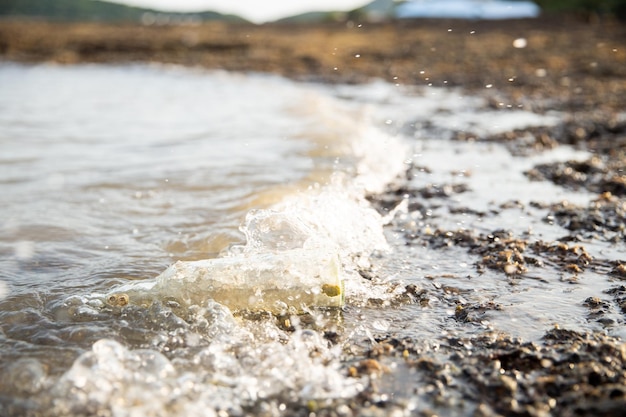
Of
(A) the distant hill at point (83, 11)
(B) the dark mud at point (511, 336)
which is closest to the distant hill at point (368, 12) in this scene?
(A) the distant hill at point (83, 11)

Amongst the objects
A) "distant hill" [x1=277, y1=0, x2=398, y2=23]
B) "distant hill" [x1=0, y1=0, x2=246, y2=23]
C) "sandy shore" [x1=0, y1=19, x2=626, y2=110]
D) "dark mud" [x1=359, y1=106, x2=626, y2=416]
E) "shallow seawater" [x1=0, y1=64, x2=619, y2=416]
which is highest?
"distant hill" [x1=0, y1=0, x2=246, y2=23]

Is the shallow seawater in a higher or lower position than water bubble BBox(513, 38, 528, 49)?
lower

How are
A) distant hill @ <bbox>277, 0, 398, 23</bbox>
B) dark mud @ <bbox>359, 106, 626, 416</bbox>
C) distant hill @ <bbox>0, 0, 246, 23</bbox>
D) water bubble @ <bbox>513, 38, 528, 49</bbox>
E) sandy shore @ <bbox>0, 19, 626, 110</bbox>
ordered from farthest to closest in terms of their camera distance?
1. distant hill @ <bbox>0, 0, 246, 23</bbox>
2. distant hill @ <bbox>277, 0, 398, 23</bbox>
3. water bubble @ <bbox>513, 38, 528, 49</bbox>
4. sandy shore @ <bbox>0, 19, 626, 110</bbox>
5. dark mud @ <bbox>359, 106, 626, 416</bbox>

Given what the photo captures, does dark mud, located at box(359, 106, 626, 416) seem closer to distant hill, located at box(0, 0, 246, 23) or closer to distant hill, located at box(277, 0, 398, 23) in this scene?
distant hill, located at box(277, 0, 398, 23)

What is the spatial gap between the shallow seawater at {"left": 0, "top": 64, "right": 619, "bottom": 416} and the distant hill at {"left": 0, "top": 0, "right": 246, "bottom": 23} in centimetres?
6618

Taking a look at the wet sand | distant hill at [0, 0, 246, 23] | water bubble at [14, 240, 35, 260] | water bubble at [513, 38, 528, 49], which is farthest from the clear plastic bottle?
distant hill at [0, 0, 246, 23]

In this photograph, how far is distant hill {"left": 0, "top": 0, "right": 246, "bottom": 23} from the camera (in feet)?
235

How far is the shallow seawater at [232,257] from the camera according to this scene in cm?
240

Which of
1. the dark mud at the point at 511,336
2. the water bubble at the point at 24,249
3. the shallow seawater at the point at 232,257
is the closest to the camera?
the dark mud at the point at 511,336

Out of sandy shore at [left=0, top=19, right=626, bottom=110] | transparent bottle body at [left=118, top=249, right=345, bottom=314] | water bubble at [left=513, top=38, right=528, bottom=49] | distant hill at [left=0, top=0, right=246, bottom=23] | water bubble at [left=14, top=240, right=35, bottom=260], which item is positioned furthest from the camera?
distant hill at [left=0, top=0, right=246, bottom=23]

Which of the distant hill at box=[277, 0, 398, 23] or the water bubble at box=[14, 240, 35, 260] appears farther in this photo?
the distant hill at box=[277, 0, 398, 23]

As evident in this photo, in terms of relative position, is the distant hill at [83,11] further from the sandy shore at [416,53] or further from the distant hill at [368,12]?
the sandy shore at [416,53]

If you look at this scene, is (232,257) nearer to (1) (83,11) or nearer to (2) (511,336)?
(2) (511,336)

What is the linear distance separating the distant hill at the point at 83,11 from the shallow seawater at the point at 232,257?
66.2 metres
